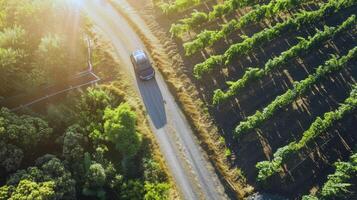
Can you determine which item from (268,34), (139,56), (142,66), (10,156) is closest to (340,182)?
(268,34)

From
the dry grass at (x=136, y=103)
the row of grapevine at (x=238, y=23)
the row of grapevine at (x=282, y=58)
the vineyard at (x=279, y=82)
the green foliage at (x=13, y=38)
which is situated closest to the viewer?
the dry grass at (x=136, y=103)

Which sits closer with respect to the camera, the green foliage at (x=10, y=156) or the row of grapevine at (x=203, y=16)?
the green foliage at (x=10, y=156)

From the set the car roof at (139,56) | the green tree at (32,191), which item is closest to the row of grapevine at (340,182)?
the car roof at (139,56)

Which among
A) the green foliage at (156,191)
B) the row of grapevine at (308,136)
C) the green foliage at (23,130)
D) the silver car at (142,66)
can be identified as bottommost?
the row of grapevine at (308,136)

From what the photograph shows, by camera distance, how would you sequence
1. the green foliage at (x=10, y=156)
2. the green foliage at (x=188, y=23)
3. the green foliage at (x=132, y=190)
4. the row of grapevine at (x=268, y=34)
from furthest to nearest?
the green foliage at (x=188, y=23) → the row of grapevine at (x=268, y=34) → the green foliage at (x=132, y=190) → the green foliage at (x=10, y=156)

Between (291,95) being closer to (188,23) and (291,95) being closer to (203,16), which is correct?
(203,16)

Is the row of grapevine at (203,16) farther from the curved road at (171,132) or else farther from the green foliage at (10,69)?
the green foliage at (10,69)

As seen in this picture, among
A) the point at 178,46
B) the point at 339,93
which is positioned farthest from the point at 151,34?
the point at 339,93

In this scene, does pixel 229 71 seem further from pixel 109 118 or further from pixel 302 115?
pixel 109 118
